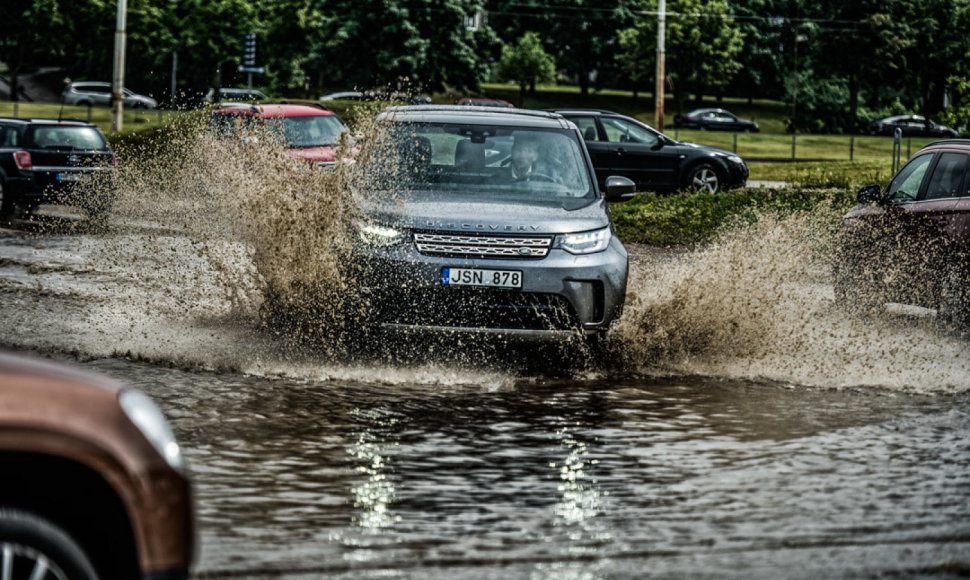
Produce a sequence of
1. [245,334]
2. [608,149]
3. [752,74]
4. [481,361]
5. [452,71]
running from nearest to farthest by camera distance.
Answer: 1. [481,361]
2. [245,334]
3. [608,149]
4. [452,71]
5. [752,74]

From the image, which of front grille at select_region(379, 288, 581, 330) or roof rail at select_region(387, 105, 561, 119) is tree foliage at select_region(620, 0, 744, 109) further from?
front grille at select_region(379, 288, 581, 330)

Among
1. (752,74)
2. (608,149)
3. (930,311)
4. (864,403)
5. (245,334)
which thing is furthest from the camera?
(752,74)

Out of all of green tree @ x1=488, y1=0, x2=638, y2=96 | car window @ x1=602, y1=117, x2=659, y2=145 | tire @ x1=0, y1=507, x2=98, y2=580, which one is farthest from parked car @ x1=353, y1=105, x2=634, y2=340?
green tree @ x1=488, y1=0, x2=638, y2=96

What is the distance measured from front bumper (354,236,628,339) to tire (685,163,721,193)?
17223 millimetres

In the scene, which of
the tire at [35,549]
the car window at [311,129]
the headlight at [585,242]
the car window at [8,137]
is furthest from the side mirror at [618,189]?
the car window at [8,137]

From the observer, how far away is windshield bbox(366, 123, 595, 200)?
9953 mm

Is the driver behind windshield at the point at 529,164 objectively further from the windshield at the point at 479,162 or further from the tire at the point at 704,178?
the tire at the point at 704,178

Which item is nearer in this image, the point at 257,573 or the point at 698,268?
the point at 257,573

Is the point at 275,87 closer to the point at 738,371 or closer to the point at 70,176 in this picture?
the point at 70,176

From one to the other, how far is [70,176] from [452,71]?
145 feet

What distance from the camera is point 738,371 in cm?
967

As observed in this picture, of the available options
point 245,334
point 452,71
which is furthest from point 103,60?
point 245,334

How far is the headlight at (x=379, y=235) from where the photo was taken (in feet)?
29.7

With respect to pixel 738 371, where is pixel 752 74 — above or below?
above
